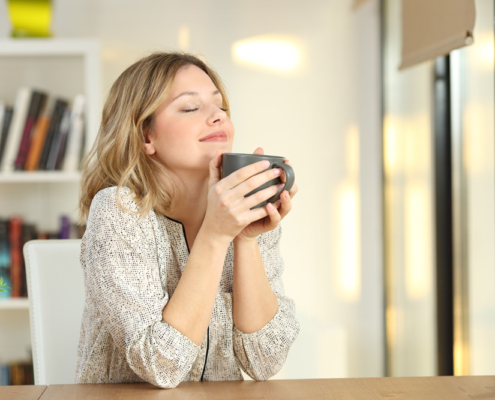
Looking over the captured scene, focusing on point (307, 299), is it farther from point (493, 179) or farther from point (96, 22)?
point (96, 22)

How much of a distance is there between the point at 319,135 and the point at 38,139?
1.23 metres

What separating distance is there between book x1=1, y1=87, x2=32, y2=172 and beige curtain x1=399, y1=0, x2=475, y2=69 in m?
1.48

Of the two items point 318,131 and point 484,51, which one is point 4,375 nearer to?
point 318,131

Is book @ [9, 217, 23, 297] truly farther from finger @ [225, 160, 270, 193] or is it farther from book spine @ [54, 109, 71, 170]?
finger @ [225, 160, 270, 193]

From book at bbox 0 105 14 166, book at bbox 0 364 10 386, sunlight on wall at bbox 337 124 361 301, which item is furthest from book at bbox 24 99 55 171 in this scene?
sunlight on wall at bbox 337 124 361 301

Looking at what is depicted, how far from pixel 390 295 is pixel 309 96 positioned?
1009mm

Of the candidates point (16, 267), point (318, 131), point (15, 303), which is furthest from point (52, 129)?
point (318, 131)

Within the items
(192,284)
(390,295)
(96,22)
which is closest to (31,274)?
(192,284)

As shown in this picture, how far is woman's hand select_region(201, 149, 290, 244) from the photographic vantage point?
31.0 inches

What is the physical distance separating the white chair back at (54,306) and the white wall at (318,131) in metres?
1.25

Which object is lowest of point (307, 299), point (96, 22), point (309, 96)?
point (307, 299)

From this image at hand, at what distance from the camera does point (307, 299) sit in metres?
2.34

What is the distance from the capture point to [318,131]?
2.32 meters

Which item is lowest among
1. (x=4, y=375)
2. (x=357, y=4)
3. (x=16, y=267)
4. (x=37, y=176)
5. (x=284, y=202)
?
(x=4, y=375)
